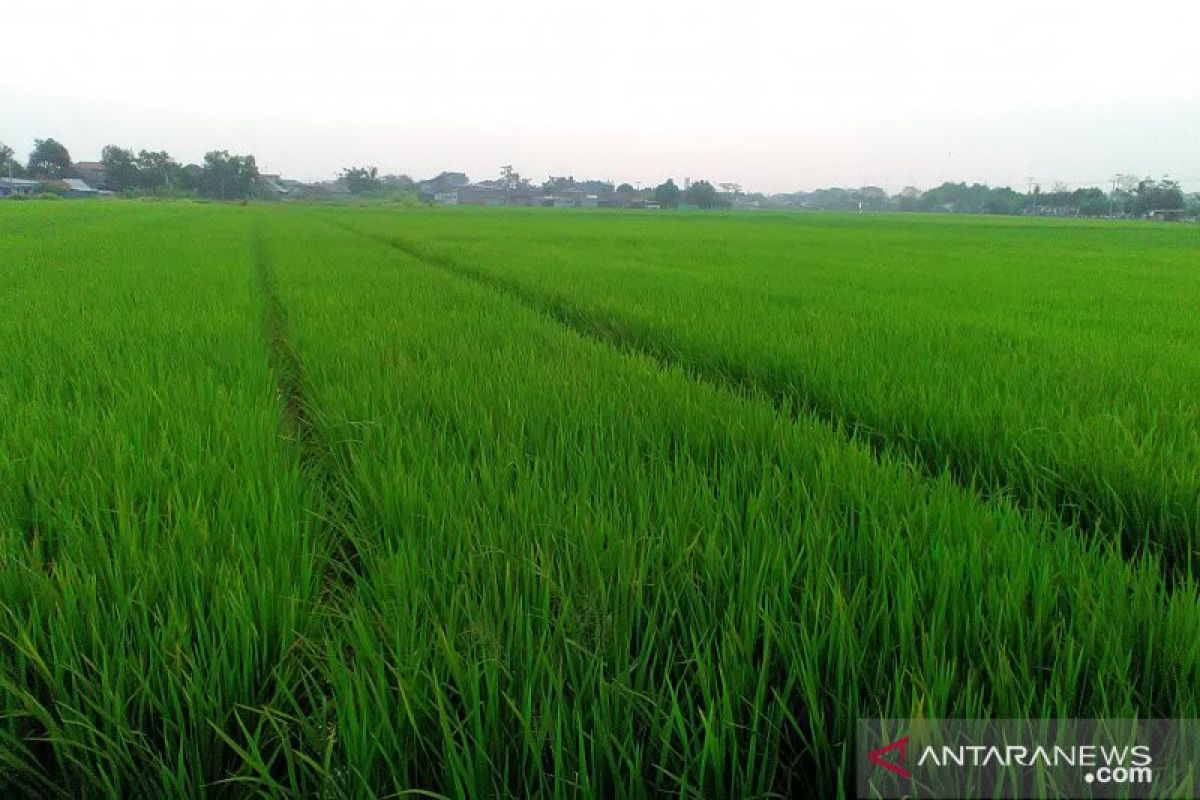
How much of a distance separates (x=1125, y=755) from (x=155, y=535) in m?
1.41

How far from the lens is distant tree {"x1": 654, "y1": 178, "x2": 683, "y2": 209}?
87562 millimetres

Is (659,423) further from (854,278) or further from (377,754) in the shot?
(854,278)

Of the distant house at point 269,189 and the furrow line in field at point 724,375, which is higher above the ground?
the distant house at point 269,189

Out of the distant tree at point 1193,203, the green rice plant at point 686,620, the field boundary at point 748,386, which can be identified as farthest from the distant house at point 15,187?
the distant tree at point 1193,203

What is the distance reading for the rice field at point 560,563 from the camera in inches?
30.0

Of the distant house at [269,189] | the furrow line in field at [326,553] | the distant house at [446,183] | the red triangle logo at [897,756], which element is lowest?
the furrow line in field at [326,553]

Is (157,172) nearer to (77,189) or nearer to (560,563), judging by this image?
(77,189)

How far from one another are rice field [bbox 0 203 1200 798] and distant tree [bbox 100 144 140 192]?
3534 inches

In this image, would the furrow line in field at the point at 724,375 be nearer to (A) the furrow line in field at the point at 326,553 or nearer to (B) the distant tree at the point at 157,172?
(A) the furrow line in field at the point at 326,553

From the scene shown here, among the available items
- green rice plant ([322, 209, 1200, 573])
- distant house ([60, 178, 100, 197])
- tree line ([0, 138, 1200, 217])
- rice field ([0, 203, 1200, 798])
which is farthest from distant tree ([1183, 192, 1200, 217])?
distant house ([60, 178, 100, 197])

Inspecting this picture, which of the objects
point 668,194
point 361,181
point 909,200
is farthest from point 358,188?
point 909,200

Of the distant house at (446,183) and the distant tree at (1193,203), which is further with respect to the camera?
the distant house at (446,183)

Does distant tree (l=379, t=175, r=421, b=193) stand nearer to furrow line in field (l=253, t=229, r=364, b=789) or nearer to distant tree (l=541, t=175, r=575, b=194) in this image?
distant tree (l=541, t=175, r=575, b=194)

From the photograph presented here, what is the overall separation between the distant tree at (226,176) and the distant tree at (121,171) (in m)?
6.46
